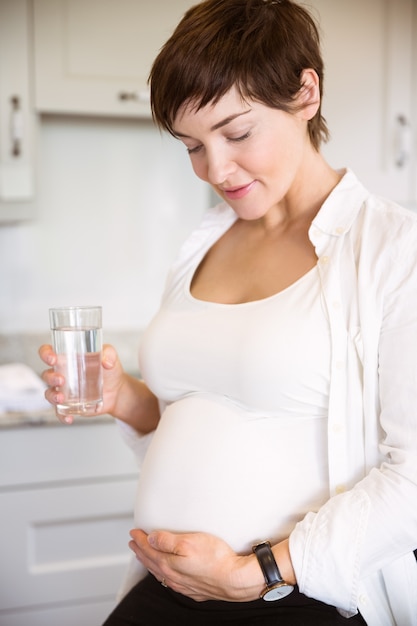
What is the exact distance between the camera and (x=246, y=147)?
1.00m

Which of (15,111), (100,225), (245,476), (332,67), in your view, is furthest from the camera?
(100,225)

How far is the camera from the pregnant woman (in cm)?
88

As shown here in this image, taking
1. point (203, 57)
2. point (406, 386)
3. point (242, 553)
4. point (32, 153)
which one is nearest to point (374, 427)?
point (406, 386)

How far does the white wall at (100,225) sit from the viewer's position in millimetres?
2260

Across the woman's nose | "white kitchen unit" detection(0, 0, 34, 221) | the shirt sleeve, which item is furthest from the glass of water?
"white kitchen unit" detection(0, 0, 34, 221)

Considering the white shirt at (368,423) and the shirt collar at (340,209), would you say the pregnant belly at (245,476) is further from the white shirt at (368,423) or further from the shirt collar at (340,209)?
the shirt collar at (340,209)

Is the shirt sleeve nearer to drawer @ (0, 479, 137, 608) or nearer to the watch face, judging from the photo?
the watch face

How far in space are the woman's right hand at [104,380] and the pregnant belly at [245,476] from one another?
0.18 metres

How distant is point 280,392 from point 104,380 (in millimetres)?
373

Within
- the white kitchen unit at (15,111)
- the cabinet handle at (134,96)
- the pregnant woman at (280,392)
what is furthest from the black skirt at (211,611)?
the cabinet handle at (134,96)

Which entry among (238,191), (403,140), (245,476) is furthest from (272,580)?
(403,140)

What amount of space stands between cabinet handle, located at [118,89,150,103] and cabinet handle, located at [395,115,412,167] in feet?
2.43

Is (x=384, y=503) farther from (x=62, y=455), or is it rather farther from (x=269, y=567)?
(x=62, y=455)

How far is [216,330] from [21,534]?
3.02 ft
